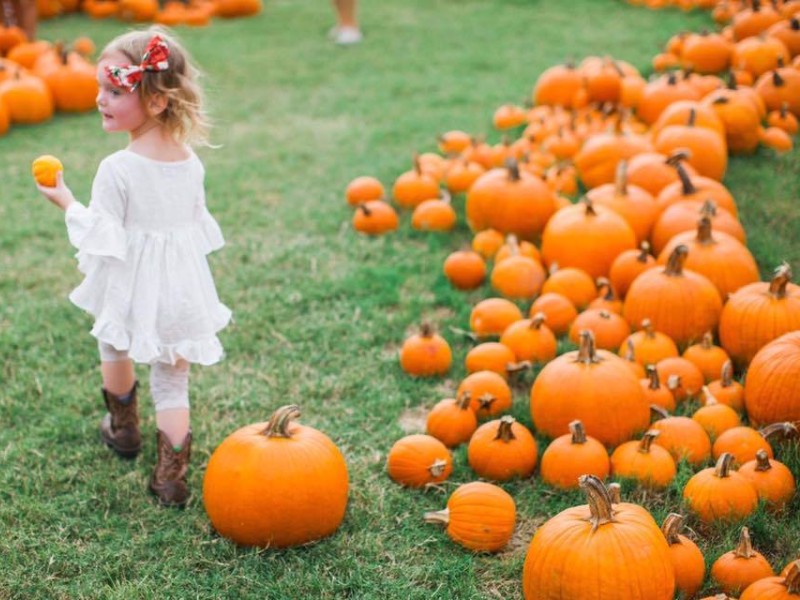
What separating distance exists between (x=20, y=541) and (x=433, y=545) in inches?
55.8

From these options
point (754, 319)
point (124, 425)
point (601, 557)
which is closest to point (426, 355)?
point (124, 425)

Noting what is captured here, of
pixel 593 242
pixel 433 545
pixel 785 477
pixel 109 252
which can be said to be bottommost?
pixel 433 545

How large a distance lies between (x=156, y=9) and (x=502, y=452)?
37.3 ft

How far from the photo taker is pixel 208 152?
7457mm

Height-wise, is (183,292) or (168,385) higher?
(183,292)

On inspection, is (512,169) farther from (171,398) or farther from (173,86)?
(171,398)

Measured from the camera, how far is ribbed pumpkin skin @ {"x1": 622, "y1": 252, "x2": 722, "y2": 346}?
421cm

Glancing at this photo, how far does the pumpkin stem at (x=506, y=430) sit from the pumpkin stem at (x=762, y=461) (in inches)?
34.1

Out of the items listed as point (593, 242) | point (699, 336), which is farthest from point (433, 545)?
point (593, 242)

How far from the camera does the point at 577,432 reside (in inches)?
130

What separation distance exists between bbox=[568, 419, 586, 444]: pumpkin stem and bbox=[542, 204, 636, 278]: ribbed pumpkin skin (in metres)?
1.59

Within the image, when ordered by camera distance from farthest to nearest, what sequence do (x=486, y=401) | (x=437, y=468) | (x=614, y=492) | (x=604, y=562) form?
(x=486, y=401), (x=437, y=468), (x=614, y=492), (x=604, y=562)

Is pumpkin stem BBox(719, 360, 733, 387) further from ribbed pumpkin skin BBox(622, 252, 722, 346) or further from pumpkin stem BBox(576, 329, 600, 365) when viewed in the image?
pumpkin stem BBox(576, 329, 600, 365)

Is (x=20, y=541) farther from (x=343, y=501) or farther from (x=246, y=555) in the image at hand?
(x=343, y=501)
